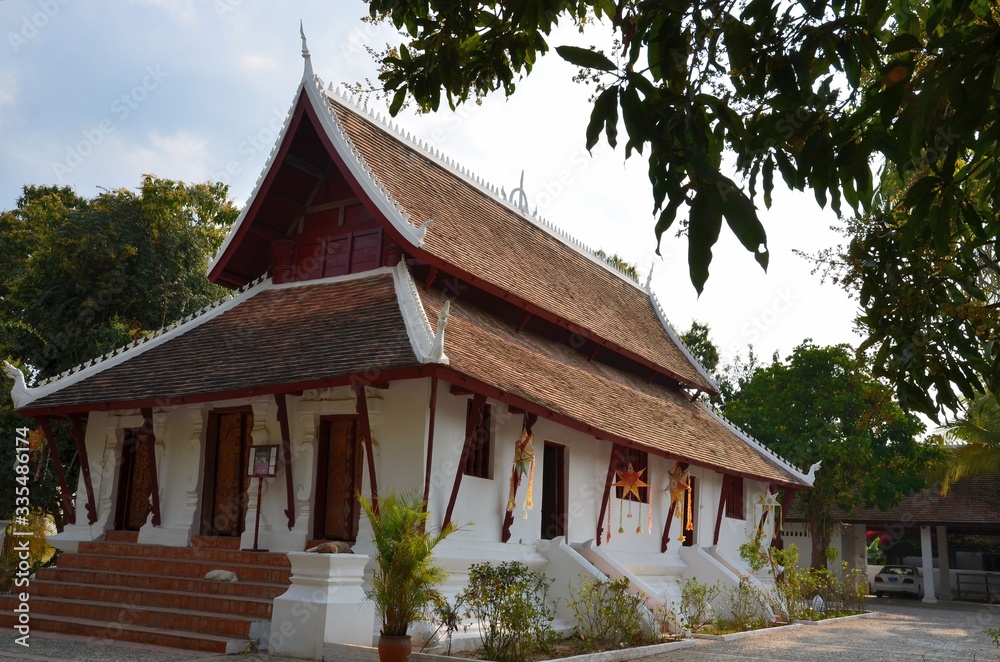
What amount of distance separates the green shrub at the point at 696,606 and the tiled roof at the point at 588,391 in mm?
2129

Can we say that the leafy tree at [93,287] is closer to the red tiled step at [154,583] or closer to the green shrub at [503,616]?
the red tiled step at [154,583]

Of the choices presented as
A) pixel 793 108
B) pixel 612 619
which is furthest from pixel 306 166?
pixel 793 108

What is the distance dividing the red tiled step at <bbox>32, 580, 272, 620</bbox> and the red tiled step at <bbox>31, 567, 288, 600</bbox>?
10cm

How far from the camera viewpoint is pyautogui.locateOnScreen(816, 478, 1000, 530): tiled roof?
27.0 m

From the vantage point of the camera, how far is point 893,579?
29266 mm

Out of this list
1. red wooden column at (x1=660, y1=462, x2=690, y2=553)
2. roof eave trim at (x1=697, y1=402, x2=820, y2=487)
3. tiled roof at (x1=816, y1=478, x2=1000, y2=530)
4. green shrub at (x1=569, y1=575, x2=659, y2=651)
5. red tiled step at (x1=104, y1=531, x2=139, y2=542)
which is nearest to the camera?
green shrub at (x1=569, y1=575, x2=659, y2=651)

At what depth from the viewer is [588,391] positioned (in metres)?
14.3

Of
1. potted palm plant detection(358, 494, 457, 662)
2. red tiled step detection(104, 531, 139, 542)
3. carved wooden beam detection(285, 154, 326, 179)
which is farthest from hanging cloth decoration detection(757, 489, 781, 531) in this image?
potted palm plant detection(358, 494, 457, 662)

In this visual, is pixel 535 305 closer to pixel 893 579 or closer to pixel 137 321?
pixel 137 321

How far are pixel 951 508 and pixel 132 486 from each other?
2458 centimetres

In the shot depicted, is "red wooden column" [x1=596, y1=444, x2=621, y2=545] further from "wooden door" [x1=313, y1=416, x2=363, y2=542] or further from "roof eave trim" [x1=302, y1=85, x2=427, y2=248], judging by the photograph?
"roof eave trim" [x1=302, y1=85, x2=427, y2=248]

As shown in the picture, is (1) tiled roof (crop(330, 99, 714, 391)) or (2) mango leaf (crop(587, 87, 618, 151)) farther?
(1) tiled roof (crop(330, 99, 714, 391))

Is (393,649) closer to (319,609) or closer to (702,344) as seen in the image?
(319,609)

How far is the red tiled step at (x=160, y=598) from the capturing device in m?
9.80
